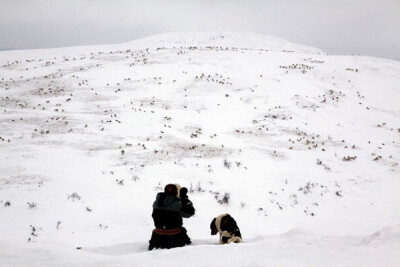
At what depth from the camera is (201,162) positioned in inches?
584

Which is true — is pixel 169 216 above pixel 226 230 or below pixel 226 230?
above

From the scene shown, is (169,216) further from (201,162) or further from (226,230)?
(201,162)

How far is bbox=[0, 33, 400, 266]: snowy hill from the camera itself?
5.91 meters

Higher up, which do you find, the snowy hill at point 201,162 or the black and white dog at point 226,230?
the snowy hill at point 201,162

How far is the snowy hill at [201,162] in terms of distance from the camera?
5.91 metres

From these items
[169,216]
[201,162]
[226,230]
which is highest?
[201,162]

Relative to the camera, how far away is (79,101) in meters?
23.3

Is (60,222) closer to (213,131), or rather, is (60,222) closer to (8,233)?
(8,233)

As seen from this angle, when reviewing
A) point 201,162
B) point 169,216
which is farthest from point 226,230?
point 201,162

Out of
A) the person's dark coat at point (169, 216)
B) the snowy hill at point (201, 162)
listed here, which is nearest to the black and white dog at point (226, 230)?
the snowy hill at point (201, 162)

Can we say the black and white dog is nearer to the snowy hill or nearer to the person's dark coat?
the snowy hill

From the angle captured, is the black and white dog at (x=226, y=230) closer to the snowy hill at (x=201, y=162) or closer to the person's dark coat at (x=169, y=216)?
the snowy hill at (x=201, y=162)

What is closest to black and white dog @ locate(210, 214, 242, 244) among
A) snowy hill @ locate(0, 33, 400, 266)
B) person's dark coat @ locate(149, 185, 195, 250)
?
snowy hill @ locate(0, 33, 400, 266)

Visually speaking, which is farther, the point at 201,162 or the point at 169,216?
the point at 201,162
